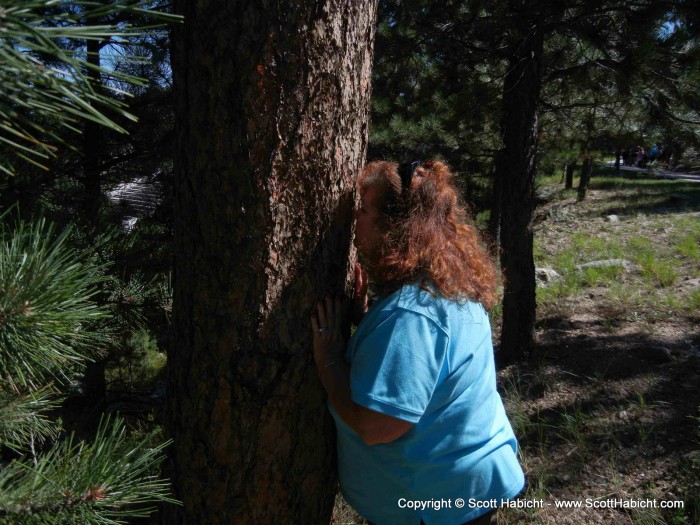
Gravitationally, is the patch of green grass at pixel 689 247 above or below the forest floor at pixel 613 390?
above

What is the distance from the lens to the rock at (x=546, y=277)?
772 centimetres

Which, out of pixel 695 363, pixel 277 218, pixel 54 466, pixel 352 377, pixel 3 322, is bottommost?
pixel 695 363

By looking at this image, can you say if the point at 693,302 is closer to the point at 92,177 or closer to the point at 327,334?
the point at 327,334

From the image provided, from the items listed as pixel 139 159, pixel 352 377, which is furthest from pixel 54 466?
pixel 139 159

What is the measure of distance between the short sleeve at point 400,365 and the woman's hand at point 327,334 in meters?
0.15

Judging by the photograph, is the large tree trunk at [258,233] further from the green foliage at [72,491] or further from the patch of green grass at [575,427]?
the patch of green grass at [575,427]

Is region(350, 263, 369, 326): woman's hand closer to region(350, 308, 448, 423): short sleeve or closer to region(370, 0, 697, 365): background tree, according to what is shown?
region(350, 308, 448, 423): short sleeve

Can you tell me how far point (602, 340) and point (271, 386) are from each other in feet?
15.2

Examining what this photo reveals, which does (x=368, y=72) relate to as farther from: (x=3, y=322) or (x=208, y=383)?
(x=3, y=322)

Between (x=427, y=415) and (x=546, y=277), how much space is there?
669 cm

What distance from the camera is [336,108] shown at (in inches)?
65.1

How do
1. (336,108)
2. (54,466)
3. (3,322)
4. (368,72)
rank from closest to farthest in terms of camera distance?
(3,322)
(54,466)
(336,108)
(368,72)

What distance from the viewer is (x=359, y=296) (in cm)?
200

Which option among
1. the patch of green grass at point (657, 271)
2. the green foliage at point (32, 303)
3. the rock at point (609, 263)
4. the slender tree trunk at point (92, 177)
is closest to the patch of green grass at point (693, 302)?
the patch of green grass at point (657, 271)
